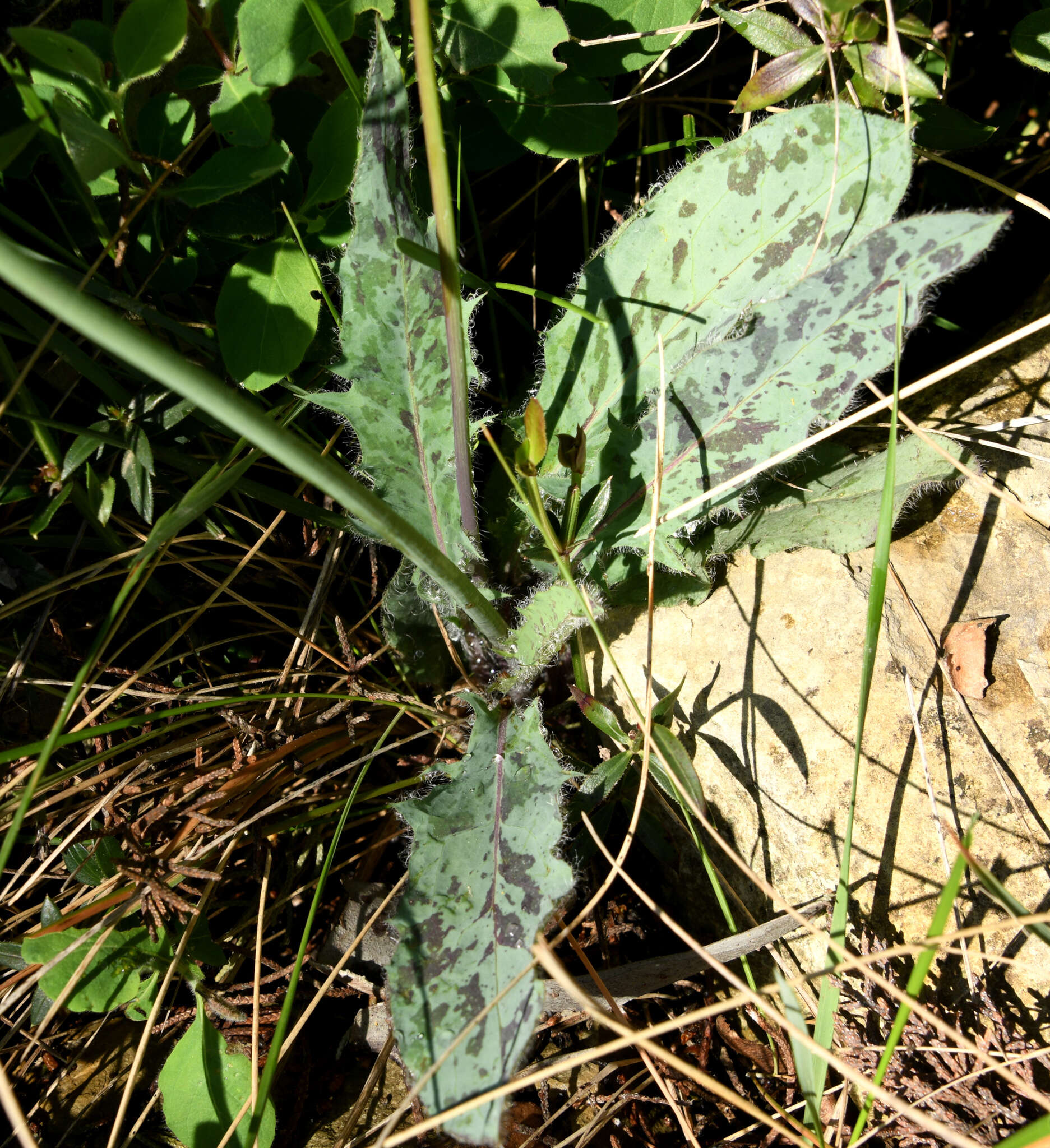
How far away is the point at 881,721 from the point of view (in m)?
1.63

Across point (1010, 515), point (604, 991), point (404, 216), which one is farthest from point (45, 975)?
point (1010, 515)

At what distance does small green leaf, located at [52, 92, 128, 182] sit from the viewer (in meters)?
1.32

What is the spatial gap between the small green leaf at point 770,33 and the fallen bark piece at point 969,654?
3.86 ft

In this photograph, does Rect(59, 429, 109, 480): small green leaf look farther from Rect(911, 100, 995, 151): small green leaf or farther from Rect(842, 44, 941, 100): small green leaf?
Rect(911, 100, 995, 151): small green leaf

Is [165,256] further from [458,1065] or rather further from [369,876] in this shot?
[458,1065]

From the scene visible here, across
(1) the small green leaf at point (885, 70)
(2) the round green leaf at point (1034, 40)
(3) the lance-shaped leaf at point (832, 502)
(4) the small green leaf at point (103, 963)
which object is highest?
(2) the round green leaf at point (1034, 40)

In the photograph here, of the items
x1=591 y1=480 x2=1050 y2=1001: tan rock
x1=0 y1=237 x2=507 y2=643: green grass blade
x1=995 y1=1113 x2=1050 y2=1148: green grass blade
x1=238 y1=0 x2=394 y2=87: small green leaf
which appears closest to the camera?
x1=0 y1=237 x2=507 y2=643: green grass blade

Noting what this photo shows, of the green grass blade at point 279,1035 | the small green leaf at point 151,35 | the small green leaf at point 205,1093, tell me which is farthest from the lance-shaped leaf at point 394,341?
the small green leaf at point 205,1093

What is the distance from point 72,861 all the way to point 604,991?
111cm

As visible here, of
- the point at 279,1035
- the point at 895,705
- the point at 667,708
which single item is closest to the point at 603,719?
the point at 667,708

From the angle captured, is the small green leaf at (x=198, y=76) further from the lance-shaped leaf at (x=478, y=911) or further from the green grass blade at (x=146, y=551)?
the lance-shaped leaf at (x=478, y=911)

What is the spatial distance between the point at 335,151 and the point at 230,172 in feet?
0.68

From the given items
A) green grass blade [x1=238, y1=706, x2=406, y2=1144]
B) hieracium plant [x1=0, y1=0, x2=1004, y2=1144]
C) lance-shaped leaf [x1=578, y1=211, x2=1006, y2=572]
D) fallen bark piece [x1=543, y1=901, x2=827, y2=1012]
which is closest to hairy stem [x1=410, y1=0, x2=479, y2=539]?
hieracium plant [x1=0, y1=0, x2=1004, y2=1144]

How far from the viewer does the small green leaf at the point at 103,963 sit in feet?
5.33
